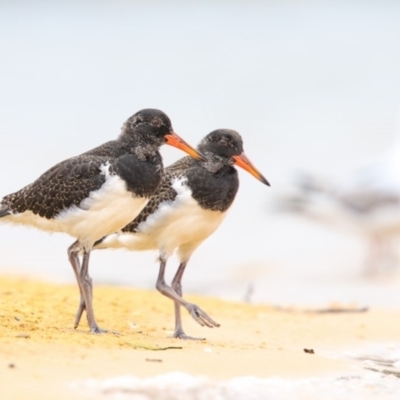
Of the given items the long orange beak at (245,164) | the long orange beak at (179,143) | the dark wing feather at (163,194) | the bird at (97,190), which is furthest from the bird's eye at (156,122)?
the long orange beak at (245,164)

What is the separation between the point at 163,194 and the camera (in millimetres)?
9000

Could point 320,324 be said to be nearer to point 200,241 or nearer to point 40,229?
point 200,241

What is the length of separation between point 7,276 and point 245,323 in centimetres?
455

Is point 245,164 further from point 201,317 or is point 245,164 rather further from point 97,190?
point 97,190

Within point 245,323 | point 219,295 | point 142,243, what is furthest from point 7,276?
point 142,243

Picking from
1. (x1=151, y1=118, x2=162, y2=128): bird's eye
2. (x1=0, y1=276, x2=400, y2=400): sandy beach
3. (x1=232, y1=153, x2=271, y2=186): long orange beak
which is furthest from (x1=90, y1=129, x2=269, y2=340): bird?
(x1=0, y1=276, x2=400, y2=400): sandy beach

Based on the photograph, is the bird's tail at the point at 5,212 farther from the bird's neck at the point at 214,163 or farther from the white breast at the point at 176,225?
the bird's neck at the point at 214,163

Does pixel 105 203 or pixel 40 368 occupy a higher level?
pixel 105 203

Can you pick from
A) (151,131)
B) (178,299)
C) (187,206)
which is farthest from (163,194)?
(178,299)

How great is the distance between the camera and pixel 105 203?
818 centimetres

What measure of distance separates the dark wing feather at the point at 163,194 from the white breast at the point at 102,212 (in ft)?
2.15

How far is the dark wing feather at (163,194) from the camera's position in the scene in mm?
8977

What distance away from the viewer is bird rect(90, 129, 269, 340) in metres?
8.95

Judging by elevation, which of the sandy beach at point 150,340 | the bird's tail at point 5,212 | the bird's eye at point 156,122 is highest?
the bird's eye at point 156,122
